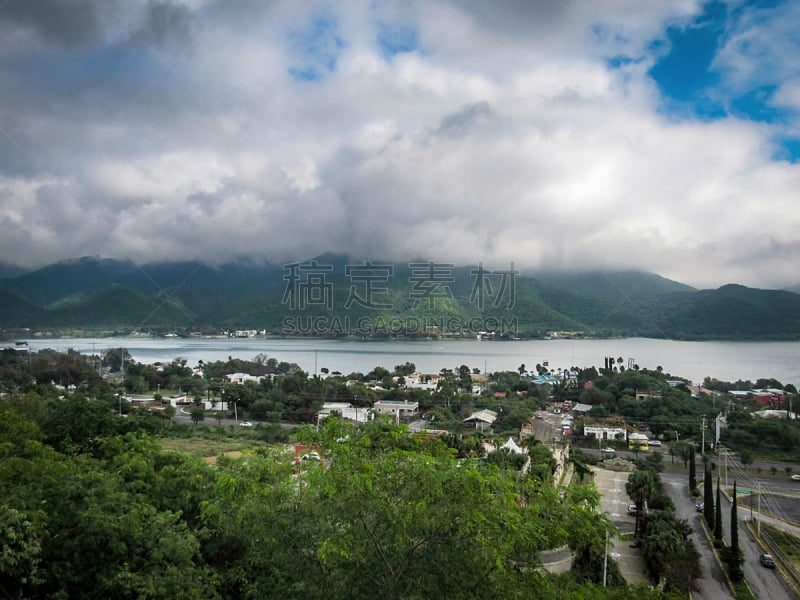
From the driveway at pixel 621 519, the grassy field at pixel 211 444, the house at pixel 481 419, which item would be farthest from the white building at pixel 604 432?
the grassy field at pixel 211 444

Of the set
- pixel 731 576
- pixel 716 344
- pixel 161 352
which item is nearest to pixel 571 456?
pixel 731 576

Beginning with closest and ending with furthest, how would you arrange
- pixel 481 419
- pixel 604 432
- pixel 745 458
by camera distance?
pixel 745 458, pixel 604 432, pixel 481 419

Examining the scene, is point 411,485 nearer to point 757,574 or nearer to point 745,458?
point 757,574

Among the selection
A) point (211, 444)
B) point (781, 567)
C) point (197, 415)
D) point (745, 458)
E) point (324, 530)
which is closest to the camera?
point (324, 530)

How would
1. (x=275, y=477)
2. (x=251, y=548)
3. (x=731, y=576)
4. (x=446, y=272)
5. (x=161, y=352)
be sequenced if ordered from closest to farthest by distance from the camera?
(x=251, y=548)
(x=275, y=477)
(x=731, y=576)
(x=161, y=352)
(x=446, y=272)

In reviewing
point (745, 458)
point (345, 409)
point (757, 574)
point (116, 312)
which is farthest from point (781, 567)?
point (116, 312)

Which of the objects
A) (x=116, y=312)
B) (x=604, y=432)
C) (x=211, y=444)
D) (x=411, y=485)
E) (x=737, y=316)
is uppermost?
(x=737, y=316)

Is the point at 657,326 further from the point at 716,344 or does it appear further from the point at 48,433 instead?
the point at 48,433

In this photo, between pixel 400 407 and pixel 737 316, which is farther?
pixel 737 316
